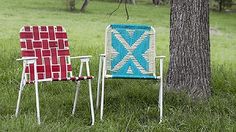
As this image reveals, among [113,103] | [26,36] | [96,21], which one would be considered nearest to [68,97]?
[113,103]

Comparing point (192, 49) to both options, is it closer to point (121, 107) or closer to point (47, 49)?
point (121, 107)

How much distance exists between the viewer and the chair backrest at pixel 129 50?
19.1 feet

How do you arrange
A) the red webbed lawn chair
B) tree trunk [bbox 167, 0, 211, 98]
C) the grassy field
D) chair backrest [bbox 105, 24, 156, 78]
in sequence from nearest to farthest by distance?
1. the grassy field
2. the red webbed lawn chair
3. chair backrest [bbox 105, 24, 156, 78]
4. tree trunk [bbox 167, 0, 211, 98]

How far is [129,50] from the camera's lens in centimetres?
588

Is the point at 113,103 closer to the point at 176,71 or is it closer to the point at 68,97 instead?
the point at 68,97

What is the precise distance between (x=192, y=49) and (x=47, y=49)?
6.05 feet

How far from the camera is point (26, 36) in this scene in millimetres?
5496

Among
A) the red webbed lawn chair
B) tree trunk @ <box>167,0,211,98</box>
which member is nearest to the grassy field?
tree trunk @ <box>167,0,211,98</box>

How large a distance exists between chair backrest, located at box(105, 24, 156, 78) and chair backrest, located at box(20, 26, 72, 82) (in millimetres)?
519

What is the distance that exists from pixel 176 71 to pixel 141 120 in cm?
129

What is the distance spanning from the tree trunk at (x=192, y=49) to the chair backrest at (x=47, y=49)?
4.80ft

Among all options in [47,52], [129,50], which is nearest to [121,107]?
[129,50]

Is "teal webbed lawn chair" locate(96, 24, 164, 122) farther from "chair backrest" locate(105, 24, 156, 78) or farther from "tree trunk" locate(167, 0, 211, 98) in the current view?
"tree trunk" locate(167, 0, 211, 98)

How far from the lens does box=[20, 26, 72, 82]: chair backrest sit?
5.49m
